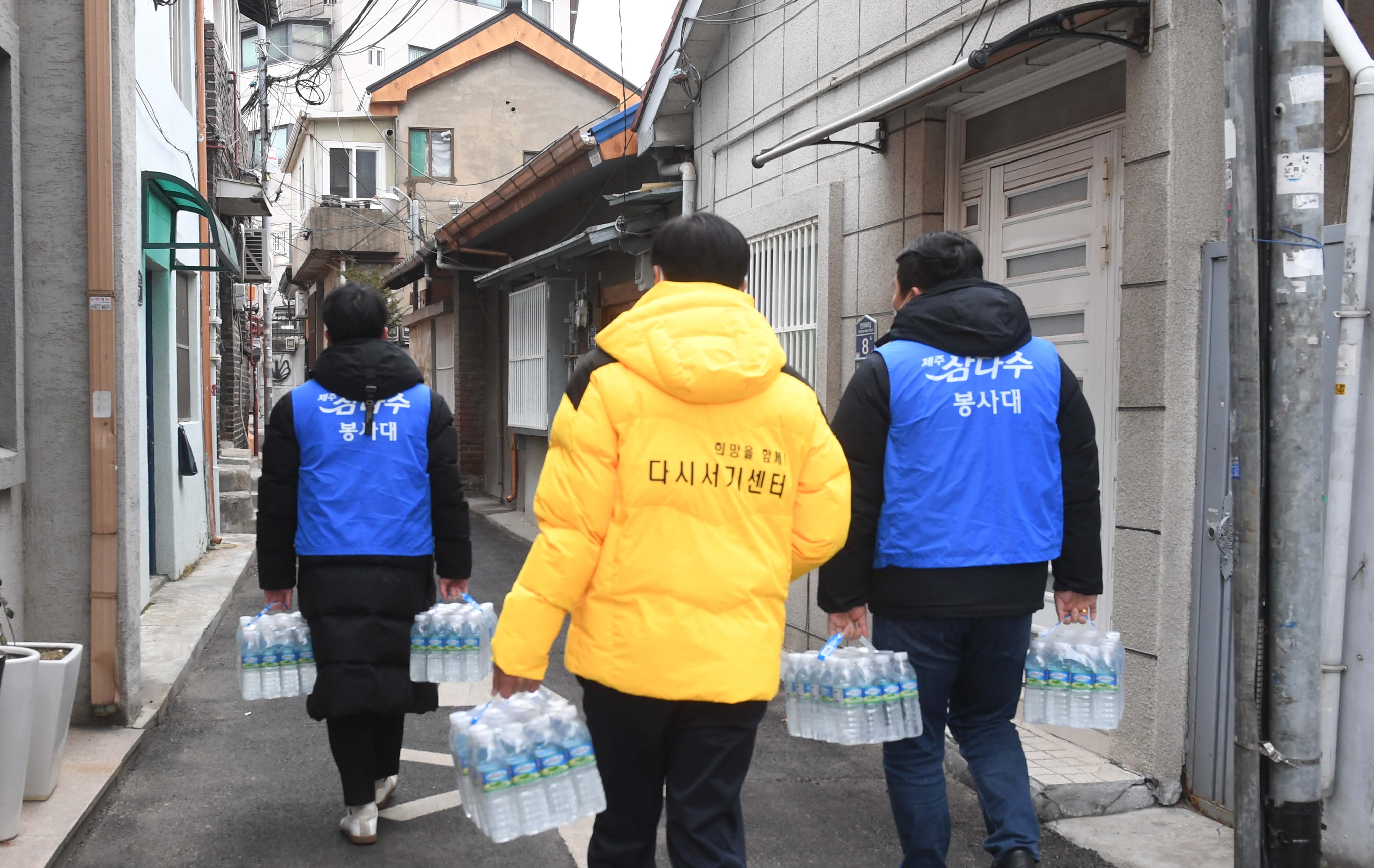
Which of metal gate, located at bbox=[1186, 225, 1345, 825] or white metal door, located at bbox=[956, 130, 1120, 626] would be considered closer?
metal gate, located at bbox=[1186, 225, 1345, 825]

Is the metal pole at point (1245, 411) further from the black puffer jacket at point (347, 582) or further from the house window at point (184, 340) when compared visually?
the house window at point (184, 340)

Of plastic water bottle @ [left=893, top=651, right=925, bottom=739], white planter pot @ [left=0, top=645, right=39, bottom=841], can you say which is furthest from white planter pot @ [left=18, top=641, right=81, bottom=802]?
plastic water bottle @ [left=893, top=651, right=925, bottom=739]

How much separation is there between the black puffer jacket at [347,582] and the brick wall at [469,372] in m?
13.9

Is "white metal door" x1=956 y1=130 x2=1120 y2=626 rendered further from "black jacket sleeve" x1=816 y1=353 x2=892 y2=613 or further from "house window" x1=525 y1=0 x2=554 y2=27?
"house window" x1=525 y1=0 x2=554 y2=27

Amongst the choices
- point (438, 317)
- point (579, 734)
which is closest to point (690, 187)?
point (579, 734)

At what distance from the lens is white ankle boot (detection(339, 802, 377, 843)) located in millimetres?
3914

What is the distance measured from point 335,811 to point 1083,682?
9.10ft

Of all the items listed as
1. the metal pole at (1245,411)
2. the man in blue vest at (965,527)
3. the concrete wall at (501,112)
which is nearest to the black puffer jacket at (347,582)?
the man in blue vest at (965,527)

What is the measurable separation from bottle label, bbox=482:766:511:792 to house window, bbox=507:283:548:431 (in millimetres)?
11267

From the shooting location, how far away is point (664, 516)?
8.11 feet

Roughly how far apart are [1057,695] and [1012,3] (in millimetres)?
3526

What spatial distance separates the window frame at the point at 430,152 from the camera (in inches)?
1000

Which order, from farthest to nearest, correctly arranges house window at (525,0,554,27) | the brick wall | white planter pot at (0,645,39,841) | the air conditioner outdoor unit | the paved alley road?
house window at (525,0,554,27)
the brick wall
the air conditioner outdoor unit
the paved alley road
white planter pot at (0,645,39,841)

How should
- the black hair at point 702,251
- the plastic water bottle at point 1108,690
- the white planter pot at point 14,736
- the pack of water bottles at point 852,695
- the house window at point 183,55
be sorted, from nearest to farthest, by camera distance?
the black hair at point 702,251, the pack of water bottles at point 852,695, the plastic water bottle at point 1108,690, the white planter pot at point 14,736, the house window at point 183,55
